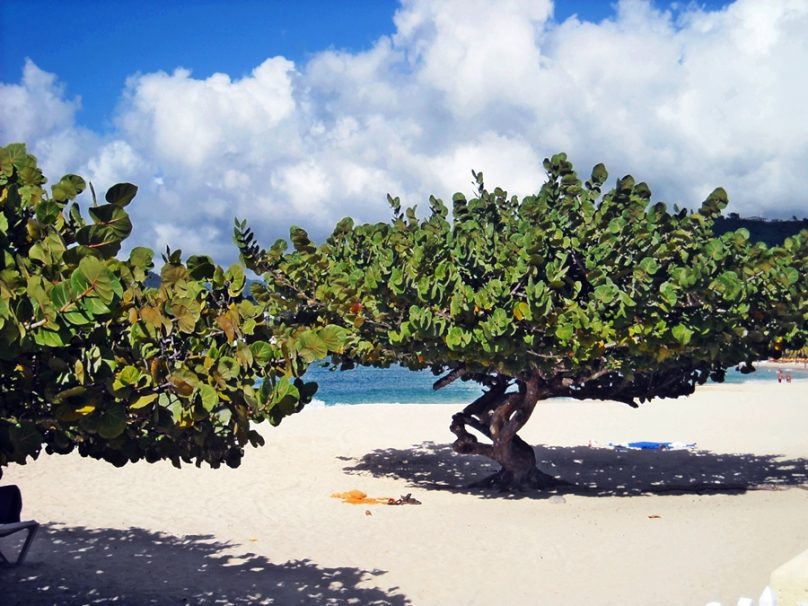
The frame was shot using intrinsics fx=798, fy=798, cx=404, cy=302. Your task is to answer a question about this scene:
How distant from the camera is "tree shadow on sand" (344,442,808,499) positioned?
16.8m

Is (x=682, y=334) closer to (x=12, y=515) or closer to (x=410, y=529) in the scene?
(x=410, y=529)

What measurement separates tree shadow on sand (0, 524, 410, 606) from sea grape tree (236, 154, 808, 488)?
4529 mm

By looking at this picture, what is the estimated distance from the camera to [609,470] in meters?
19.4

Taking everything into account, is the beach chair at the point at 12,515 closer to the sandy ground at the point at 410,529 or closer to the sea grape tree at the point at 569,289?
the sandy ground at the point at 410,529

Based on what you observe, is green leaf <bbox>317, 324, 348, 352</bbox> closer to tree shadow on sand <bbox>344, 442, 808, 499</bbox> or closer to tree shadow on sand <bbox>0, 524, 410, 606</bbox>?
tree shadow on sand <bbox>0, 524, 410, 606</bbox>

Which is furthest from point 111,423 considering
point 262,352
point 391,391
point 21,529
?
point 391,391

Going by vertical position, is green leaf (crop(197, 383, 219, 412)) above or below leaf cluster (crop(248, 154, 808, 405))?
below

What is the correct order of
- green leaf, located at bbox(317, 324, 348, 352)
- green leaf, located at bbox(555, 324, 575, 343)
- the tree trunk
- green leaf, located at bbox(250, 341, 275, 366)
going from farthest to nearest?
1. the tree trunk
2. green leaf, located at bbox(555, 324, 575, 343)
3. green leaf, located at bbox(250, 341, 275, 366)
4. green leaf, located at bbox(317, 324, 348, 352)

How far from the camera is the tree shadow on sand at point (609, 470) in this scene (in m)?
16.8

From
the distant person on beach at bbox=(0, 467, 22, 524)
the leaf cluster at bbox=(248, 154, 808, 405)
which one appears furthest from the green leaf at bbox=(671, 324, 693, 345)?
the distant person on beach at bbox=(0, 467, 22, 524)

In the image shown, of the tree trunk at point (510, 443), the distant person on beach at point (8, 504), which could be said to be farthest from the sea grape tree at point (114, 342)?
the tree trunk at point (510, 443)

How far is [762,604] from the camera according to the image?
19.1 ft

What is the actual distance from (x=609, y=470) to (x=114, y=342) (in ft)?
52.6

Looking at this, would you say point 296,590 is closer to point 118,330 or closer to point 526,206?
point 118,330
